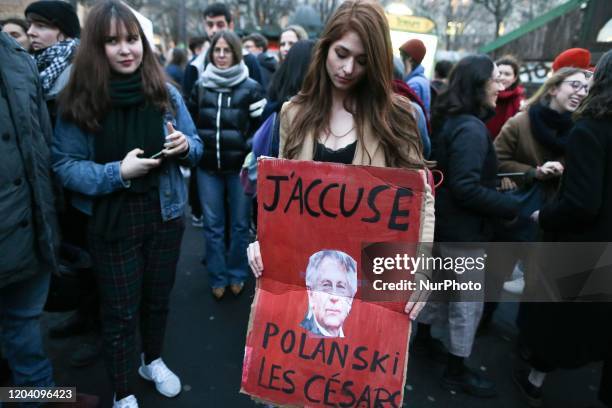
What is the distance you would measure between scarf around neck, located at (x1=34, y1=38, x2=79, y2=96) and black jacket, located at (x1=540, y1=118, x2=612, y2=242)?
2.67m

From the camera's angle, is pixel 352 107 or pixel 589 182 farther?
pixel 589 182

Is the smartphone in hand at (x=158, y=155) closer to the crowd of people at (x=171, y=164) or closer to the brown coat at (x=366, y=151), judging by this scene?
the crowd of people at (x=171, y=164)

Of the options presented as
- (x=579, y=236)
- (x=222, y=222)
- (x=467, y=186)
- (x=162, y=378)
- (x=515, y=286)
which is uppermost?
(x=467, y=186)

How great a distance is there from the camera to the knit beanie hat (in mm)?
2451

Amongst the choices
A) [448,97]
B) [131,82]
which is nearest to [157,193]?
[131,82]

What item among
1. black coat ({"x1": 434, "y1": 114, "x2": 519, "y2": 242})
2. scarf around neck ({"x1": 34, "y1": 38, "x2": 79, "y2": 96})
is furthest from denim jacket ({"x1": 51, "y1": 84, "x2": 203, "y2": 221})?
black coat ({"x1": 434, "y1": 114, "x2": 519, "y2": 242})

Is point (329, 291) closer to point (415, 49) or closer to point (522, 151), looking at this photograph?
point (522, 151)

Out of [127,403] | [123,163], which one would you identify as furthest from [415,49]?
[127,403]

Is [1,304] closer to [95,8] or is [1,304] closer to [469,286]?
[95,8]

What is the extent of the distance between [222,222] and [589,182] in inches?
105

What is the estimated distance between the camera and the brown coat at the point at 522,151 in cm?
307

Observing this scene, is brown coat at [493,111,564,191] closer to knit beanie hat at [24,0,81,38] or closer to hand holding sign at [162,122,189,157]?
hand holding sign at [162,122,189,157]

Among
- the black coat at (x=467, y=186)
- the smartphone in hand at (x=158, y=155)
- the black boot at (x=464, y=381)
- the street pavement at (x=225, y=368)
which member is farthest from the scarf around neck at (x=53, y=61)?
the black boot at (x=464, y=381)

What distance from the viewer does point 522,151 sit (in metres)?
3.17
